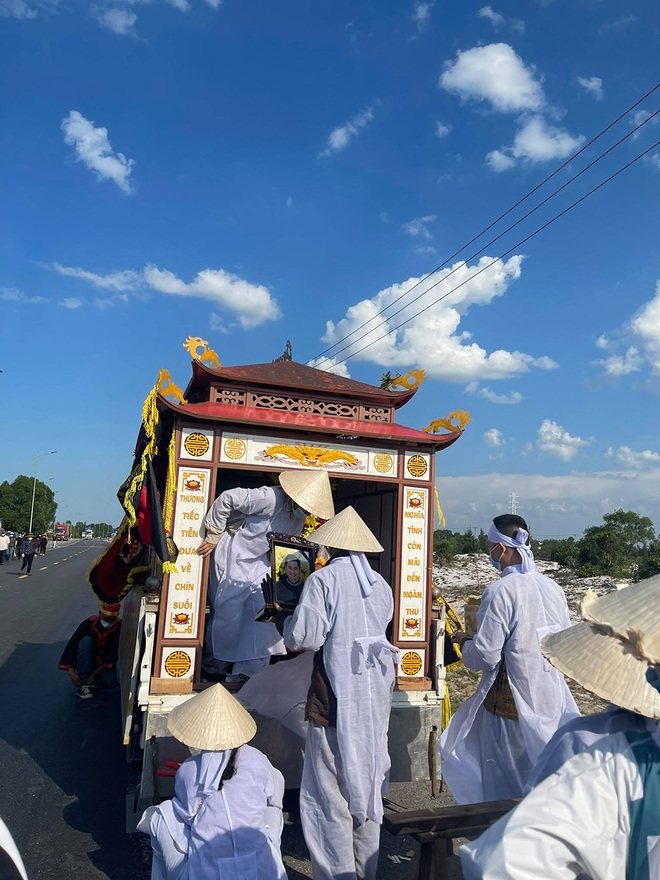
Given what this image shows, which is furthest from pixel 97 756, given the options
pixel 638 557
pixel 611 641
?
pixel 638 557

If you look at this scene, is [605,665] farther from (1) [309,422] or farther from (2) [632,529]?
(2) [632,529]

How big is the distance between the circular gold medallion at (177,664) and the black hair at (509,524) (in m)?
2.51

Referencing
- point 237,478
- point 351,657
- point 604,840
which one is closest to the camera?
point 604,840

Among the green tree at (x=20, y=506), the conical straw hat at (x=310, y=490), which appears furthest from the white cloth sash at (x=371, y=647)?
the green tree at (x=20, y=506)

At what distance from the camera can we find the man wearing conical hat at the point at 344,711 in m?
3.52

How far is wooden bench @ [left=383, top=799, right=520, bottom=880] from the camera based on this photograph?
2699mm

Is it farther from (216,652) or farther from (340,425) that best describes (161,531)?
(340,425)

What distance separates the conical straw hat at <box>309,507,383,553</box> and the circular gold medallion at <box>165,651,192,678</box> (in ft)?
5.51

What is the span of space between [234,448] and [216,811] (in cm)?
278

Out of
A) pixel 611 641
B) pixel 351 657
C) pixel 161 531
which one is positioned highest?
pixel 161 531

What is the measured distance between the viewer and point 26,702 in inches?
295

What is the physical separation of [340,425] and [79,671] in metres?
4.82

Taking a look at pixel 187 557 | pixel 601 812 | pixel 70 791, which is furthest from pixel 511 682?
pixel 70 791

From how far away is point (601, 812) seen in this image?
1.55 meters
